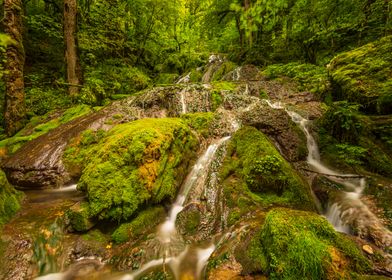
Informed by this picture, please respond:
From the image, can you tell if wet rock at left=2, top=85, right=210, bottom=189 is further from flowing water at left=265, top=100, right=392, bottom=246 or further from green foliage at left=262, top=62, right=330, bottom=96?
flowing water at left=265, top=100, right=392, bottom=246

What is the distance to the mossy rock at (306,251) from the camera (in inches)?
95.8

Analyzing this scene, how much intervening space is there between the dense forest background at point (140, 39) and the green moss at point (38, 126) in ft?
1.70

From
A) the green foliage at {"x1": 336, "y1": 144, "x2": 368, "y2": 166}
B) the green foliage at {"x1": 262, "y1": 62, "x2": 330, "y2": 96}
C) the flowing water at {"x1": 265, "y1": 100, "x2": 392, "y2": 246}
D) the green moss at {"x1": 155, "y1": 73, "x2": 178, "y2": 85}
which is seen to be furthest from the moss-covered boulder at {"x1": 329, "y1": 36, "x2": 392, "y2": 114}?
the green moss at {"x1": 155, "y1": 73, "x2": 178, "y2": 85}

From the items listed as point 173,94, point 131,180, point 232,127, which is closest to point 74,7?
point 173,94

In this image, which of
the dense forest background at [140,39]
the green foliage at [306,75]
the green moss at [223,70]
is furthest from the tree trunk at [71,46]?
Answer: the green foliage at [306,75]

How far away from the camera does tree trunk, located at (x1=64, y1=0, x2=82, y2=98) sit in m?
8.41

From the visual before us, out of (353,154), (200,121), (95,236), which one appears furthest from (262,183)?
(200,121)

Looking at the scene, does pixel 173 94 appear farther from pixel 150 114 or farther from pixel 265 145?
pixel 265 145

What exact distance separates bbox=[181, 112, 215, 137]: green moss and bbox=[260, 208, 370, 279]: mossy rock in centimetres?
424

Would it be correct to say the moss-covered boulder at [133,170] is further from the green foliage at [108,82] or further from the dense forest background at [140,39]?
the green foliage at [108,82]

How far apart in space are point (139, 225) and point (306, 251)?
8.59 feet

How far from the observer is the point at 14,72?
22.5 ft

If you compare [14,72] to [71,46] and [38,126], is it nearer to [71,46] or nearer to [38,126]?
[38,126]

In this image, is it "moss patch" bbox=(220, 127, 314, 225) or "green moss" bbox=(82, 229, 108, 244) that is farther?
"moss patch" bbox=(220, 127, 314, 225)
